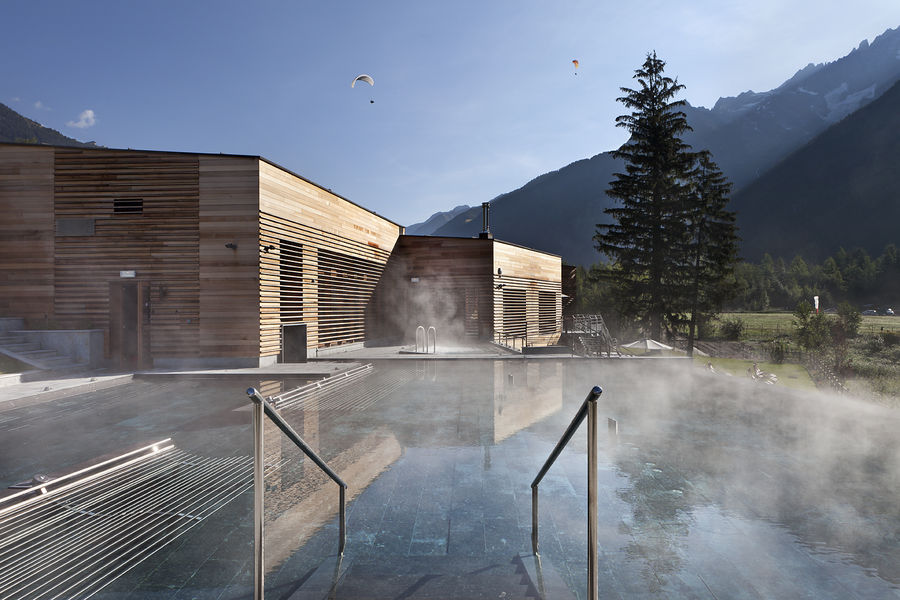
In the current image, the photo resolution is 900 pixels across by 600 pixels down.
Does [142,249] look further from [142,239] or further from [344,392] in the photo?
[344,392]

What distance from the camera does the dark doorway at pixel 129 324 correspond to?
412 inches

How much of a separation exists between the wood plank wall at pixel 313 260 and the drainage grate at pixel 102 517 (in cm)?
683

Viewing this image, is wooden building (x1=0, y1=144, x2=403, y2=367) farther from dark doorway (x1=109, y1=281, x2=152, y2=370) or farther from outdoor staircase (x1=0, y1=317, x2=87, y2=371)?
outdoor staircase (x1=0, y1=317, x2=87, y2=371)

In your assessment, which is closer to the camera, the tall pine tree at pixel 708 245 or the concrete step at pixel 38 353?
the concrete step at pixel 38 353

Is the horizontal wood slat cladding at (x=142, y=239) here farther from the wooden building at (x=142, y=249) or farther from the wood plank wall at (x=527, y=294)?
the wood plank wall at (x=527, y=294)

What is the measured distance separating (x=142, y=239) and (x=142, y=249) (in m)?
0.24

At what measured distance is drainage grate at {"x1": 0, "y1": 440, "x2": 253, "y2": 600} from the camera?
8.09 feet

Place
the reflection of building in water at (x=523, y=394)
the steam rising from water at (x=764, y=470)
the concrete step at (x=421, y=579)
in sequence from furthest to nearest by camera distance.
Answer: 1. the reflection of building in water at (x=523, y=394)
2. the steam rising from water at (x=764, y=470)
3. the concrete step at (x=421, y=579)

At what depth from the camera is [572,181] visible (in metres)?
130

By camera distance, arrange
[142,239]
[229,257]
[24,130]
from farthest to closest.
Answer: [24,130]
[142,239]
[229,257]

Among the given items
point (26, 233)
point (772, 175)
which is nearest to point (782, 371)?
point (26, 233)

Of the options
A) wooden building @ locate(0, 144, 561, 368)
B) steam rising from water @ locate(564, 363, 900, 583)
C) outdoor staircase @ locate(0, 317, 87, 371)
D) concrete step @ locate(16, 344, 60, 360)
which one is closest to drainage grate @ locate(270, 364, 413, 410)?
wooden building @ locate(0, 144, 561, 368)

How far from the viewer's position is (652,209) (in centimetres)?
2164

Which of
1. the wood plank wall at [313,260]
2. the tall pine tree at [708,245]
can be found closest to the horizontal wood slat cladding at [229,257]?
the wood plank wall at [313,260]
